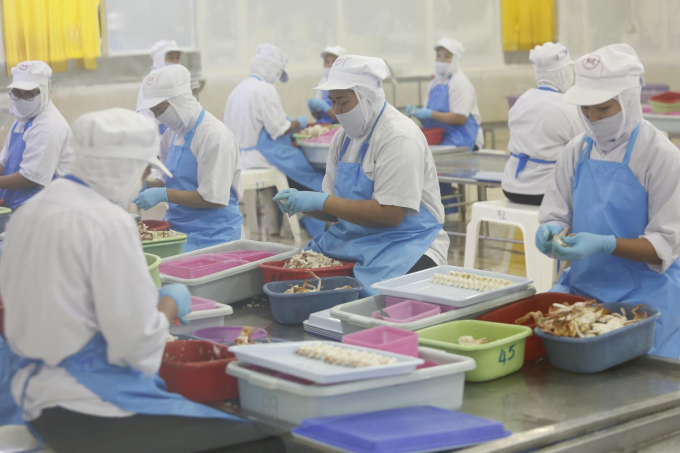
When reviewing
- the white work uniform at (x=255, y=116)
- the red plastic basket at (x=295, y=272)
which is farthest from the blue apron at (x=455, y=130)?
the red plastic basket at (x=295, y=272)

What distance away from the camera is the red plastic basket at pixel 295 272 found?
2.95 metres

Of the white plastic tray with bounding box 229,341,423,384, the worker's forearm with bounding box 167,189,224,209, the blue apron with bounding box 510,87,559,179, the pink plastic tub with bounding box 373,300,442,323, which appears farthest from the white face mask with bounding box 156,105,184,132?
the blue apron with bounding box 510,87,559,179

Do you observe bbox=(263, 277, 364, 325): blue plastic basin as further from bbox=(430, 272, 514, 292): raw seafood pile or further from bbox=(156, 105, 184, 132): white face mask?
bbox=(156, 105, 184, 132): white face mask

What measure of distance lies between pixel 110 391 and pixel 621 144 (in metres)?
1.67

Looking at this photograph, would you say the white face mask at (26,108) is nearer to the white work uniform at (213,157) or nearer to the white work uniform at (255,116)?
the white work uniform at (213,157)

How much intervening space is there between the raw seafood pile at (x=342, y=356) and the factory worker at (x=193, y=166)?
1884 mm

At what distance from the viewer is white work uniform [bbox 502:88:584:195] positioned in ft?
16.5

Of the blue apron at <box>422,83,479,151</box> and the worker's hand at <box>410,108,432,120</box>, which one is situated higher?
the worker's hand at <box>410,108,432,120</box>

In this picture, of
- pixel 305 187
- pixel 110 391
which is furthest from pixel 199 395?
pixel 305 187

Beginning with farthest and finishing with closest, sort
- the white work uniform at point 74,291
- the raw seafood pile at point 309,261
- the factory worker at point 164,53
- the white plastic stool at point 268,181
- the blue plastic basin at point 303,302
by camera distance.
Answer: the factory worker at point 164,53 → the white plastic stool at point 268,181 → the raw seafood pile at point 309,261 → the blue plastic basin at point 303,302 → the white work uniform at point 74,291

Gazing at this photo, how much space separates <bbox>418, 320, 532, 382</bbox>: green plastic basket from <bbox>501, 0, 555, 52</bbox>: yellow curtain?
9.44m

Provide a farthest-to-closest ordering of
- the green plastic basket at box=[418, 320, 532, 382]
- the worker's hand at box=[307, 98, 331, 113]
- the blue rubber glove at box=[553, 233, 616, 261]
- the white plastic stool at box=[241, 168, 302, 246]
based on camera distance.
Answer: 1. the worker's hand at box=[307, 98, 331, 113]
2. the white plastic stool at box=[241, 168, 302, 246]
3. the blue rubber glove at box=[553, 233, 616, 261]
4. the green plastic basket at box=[418, 320, 532, 382]

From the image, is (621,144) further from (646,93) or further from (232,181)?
(646,93)

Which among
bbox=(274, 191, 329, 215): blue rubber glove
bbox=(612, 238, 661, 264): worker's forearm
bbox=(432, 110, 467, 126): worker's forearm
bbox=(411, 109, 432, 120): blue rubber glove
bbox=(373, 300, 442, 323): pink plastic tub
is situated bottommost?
bbox=(373, 300, 442, 323): pink plastic tub
